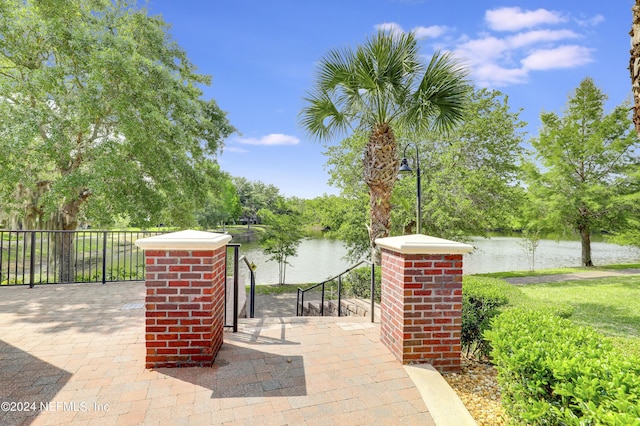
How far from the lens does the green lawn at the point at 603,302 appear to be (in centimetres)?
486

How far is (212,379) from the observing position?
2.52 meters

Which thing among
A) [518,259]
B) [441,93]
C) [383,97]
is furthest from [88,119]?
[518,259]

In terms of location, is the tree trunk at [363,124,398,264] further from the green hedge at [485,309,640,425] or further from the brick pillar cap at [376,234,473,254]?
the green hedge at [485,309,640,425]

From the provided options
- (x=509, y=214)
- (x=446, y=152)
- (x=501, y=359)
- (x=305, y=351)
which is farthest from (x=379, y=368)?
(x=509, y=214)

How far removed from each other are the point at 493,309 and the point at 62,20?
38.2 ft

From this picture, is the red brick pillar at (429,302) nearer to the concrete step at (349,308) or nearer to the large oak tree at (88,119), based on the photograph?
the concrete step at (349,308)

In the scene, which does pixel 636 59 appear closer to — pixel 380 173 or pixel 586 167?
pixel 380 173

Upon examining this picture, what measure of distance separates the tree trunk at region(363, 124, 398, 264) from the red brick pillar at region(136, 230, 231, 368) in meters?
4.24

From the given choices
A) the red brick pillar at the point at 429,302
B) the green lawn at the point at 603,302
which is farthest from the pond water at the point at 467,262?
the red brick pillar at the point at 429,302

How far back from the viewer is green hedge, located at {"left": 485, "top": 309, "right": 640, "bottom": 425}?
4.45 feet

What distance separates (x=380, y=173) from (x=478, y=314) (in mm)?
3664

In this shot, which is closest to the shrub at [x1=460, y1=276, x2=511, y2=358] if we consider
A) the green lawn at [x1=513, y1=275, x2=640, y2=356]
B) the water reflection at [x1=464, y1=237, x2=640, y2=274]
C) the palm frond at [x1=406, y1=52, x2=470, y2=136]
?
the green lawn at [x1=513, y1=275, x2=640, y2=356]

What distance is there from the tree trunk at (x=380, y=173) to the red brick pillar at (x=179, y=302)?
13.9 feet

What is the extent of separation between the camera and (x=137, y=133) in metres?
7.83
